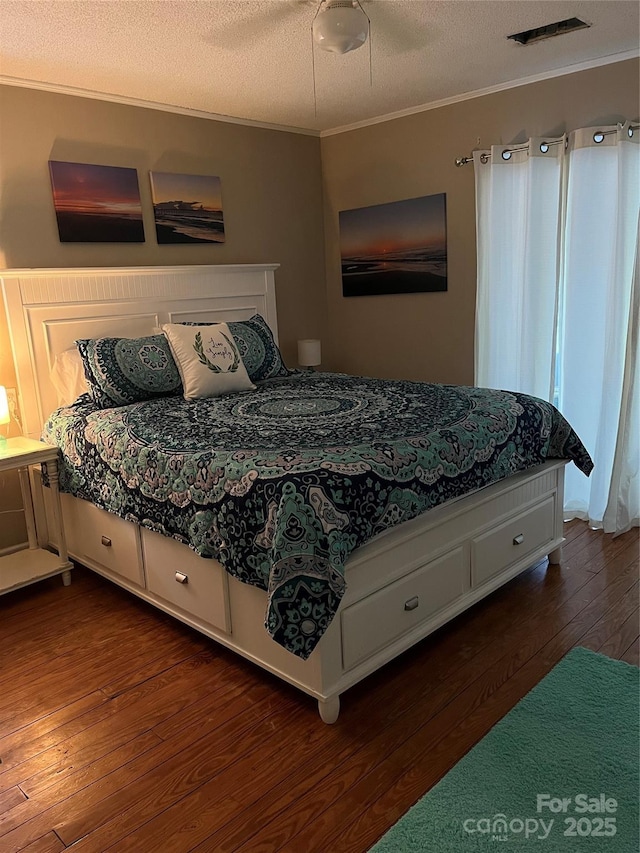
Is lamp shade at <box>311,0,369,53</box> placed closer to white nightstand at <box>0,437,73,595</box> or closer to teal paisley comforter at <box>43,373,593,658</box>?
teal paisley comforter at <box>43,373,593,658</box>

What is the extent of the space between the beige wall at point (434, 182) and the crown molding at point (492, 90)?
0.08 ft

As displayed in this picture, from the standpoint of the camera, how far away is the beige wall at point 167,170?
3316 millimetres

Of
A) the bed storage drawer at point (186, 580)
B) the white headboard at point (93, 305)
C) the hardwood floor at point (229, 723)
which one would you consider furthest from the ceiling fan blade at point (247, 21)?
the hardwood floor at point (229, 723)

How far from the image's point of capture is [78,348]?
3262 mm

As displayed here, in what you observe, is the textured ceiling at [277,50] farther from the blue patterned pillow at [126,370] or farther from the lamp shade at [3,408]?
the lamp shade at [3,408]

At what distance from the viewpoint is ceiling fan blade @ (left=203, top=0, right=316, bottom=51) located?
254cm

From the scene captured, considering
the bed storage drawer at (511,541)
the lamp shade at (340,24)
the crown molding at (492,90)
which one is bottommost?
the bed storage drawer at (511,541)

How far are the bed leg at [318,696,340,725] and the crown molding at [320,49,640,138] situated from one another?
329cm

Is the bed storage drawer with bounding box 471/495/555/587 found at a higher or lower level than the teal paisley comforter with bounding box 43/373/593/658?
lower

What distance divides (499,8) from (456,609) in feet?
7.93

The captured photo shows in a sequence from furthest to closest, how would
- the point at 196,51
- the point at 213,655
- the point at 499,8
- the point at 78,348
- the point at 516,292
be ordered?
the point at 516,292, the point at 78,348, the point at 196,51, the point at 499,8, the point at 213,655

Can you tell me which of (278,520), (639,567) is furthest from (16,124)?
(639,567)

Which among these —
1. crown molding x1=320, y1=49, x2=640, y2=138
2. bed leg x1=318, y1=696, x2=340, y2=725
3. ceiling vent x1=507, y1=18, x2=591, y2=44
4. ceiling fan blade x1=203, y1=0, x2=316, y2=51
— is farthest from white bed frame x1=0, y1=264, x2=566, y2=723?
ceiling vent x1=507, y1=18, x2=591, y2=44

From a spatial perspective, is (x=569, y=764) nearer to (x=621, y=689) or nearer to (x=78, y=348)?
(x=621, y=689)
